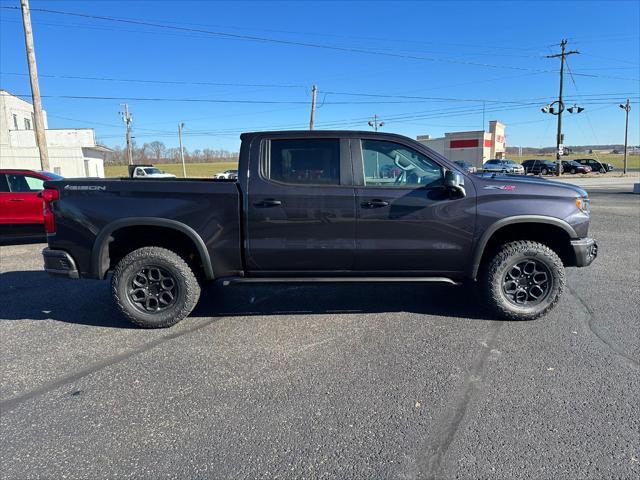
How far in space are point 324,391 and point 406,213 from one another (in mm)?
1920

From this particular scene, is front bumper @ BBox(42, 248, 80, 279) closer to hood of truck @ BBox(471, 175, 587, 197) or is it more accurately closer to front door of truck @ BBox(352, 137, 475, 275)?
front door of truck @ BBox(352, 137, 475, 275)

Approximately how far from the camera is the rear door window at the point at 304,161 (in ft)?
14.2

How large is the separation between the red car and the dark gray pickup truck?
5214mm

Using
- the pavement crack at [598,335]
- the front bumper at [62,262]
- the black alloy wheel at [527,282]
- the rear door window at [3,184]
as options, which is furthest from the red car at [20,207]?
the pavement crack at [598,335]

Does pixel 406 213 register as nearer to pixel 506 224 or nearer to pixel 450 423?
pixel 506 224

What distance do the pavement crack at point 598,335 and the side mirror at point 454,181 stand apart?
5.94 ft

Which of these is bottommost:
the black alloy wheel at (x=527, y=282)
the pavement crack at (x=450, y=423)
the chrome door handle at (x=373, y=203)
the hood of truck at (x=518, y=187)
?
the pavement crack at (x=450, y=423)

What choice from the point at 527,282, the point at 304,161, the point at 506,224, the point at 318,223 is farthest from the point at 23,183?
the point at 527,282

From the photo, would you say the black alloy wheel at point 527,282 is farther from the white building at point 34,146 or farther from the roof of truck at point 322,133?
the white building at point 34,146

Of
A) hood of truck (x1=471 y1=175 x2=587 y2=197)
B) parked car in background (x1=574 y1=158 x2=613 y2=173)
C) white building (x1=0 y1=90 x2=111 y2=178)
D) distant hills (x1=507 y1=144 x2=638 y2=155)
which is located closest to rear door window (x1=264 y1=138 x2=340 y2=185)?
hood of truck (x1=471 y1=175 x2=587 y2=197)

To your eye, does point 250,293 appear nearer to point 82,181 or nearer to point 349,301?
point 349,301

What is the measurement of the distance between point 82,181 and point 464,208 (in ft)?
12.3

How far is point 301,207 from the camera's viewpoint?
167 inches

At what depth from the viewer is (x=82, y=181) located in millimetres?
4273
